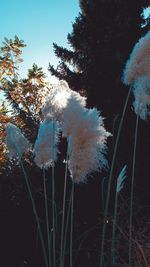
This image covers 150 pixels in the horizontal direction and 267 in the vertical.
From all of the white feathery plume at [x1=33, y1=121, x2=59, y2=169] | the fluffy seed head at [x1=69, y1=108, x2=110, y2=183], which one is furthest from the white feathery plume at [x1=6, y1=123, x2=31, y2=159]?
the fluffy seed head at [x1=69, y1=108, x2=110, y2=183]

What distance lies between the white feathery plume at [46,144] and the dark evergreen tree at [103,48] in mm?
6262

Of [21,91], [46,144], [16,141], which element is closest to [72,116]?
[46,144]

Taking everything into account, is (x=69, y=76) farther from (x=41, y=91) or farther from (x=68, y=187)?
(x=68, y=187)

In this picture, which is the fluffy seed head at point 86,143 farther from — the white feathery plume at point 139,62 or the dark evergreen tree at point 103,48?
the dark evergreen tree at point 103,48

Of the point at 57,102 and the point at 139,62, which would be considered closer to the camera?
the point at 139,62

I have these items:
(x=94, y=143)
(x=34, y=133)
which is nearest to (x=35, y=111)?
(x=34, y=133)

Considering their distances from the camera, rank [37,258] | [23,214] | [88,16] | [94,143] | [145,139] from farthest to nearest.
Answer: [88,16] → [145,139] → [23,214] → [37,258] → [94,143]

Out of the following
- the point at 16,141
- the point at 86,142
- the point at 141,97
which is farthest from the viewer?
the point at 16,141

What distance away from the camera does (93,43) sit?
1049 centimetres

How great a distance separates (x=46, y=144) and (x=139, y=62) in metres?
0.80

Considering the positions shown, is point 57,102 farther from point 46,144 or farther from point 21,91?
point 21,91

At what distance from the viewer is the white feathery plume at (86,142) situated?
267 cm

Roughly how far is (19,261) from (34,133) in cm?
336

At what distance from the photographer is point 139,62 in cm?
275
